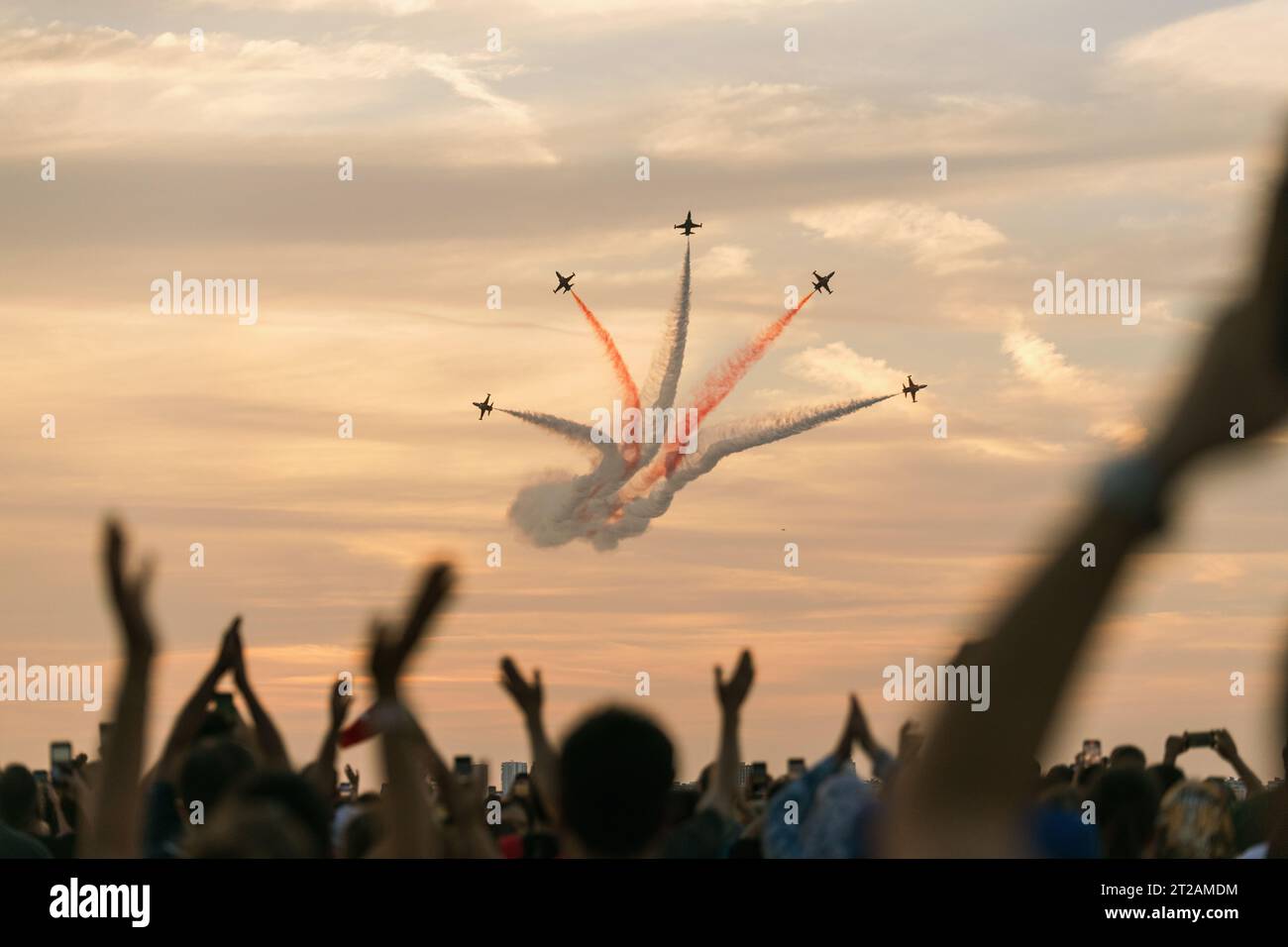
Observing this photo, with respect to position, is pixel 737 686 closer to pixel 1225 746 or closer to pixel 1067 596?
pixel 1225 746

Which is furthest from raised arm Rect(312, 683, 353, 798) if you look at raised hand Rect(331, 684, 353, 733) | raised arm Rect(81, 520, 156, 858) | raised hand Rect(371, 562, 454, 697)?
raised hand Rect(371, 562, 454, 697)

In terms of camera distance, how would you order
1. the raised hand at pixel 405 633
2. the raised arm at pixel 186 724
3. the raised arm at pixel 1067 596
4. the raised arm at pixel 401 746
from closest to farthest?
the raised arm at pixel 1067 596 → the raised hand at pixel 405 633 → the raised arm at pixel 401 746 → the raised arm at pixel 186 724

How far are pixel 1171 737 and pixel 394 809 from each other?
1614 cm

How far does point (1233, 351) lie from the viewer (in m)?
2.29

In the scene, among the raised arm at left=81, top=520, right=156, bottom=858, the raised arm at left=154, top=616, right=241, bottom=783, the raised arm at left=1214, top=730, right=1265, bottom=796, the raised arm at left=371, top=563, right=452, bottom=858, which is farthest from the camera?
the raised arm at left=1214, top=730, right=1265, bottom=796

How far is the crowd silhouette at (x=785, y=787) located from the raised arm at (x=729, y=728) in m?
0.02

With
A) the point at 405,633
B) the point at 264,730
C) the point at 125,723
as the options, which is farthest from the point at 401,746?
the point at 264,730

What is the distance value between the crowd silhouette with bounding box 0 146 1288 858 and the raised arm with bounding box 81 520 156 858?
0.01 m

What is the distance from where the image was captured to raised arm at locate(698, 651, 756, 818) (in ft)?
44.8

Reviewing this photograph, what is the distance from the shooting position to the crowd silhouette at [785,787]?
2475 millimetres

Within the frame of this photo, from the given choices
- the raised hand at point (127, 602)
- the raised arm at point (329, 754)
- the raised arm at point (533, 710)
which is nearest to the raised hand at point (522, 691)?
the raised arm at point (533, 710)

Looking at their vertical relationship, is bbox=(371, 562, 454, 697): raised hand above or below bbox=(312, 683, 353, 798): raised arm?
above

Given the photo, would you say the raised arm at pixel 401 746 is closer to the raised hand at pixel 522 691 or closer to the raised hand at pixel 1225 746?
the raised hand at pixel 522 691

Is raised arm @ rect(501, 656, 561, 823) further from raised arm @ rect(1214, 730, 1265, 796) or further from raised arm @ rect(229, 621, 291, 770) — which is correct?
raised arm @ rect(1214, 730, 1265, 796)
